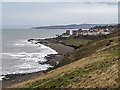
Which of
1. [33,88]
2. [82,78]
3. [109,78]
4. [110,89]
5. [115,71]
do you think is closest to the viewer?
[110,89]

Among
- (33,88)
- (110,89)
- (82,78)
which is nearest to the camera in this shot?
(110,89)

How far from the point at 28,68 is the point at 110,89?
36.2 meters

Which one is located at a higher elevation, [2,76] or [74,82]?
[74,82]

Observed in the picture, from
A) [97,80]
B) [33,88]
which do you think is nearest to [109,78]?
[97,80]

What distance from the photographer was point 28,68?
46969 millimetres

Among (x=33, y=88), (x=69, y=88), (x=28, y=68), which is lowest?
(x=28, y=68)

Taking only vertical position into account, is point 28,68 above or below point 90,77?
below

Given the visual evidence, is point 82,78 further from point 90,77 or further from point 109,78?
point 109,78

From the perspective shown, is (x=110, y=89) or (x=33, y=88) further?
(x=33, y=88)

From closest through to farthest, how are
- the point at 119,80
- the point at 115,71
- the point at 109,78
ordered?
the point at 119,80 → the point at 109,78 → the point at 115,71

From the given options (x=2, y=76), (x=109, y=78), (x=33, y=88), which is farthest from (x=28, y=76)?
(x=109, y=78)

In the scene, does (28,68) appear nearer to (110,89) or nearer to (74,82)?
(74,82)

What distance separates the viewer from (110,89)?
41.7 feet

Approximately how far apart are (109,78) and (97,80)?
99 cm
